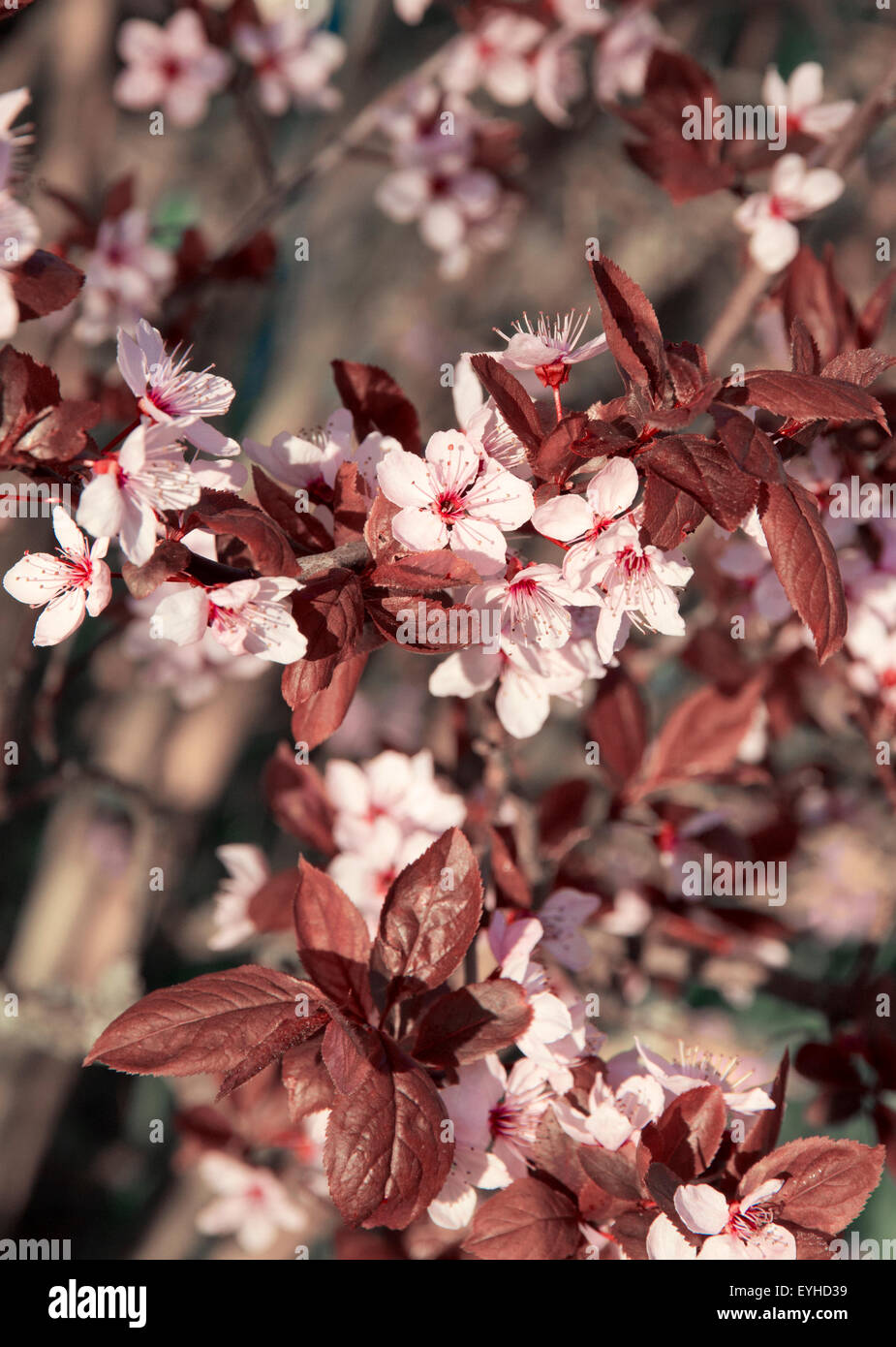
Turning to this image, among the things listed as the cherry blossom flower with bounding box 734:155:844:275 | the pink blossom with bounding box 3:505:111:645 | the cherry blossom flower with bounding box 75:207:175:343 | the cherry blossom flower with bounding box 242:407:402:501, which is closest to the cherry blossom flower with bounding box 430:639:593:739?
the cherry blossom flower with bounding box 242:407:402:501

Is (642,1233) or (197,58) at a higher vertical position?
(197,58)

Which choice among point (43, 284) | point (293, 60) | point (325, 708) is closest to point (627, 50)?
point (293, 60)

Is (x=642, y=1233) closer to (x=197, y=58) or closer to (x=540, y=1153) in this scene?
(x=540, y=1153)

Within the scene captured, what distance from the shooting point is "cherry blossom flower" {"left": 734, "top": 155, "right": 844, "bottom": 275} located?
36.1 inches

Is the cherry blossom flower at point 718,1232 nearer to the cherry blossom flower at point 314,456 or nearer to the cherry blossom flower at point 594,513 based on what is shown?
the cherry blossom flower at point 594,513

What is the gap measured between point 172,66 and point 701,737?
1.30 m

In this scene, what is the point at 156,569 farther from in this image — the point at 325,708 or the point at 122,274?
the point at 122,274

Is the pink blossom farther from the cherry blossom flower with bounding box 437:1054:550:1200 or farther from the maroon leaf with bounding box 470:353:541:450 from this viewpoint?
the cherry blossom flower with bounding box 437:1054:550:1200

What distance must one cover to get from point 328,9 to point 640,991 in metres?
1.78

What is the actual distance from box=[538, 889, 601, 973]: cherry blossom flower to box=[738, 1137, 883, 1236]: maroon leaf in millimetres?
224

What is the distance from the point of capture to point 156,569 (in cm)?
50

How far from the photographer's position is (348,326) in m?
1.84

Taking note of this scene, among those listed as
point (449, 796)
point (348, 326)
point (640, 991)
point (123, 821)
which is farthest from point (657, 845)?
point (348, 326)

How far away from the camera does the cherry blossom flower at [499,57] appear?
1.38 m
